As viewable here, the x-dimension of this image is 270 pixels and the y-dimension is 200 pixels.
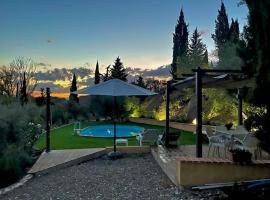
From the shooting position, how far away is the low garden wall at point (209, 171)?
738 cm

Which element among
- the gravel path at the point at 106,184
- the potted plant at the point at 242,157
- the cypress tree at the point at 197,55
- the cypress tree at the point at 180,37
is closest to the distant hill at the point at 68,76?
the cypress tree at the point at 180,37

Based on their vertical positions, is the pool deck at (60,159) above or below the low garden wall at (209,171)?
below

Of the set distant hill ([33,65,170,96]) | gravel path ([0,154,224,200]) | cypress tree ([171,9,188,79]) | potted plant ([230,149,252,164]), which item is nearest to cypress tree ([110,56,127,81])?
distant hill ([33,65,170,96])

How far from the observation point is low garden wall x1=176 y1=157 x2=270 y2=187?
7379 millimetres

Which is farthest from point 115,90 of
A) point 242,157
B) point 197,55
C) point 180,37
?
point 180,37

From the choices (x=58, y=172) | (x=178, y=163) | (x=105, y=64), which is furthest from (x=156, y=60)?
(x=178, y=163)

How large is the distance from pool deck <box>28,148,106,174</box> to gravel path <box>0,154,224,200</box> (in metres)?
0.34

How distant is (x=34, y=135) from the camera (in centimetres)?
1395

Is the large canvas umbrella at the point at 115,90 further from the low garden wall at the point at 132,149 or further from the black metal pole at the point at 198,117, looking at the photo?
the black metal pole at the point at 198,117

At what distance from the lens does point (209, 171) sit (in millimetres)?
7406

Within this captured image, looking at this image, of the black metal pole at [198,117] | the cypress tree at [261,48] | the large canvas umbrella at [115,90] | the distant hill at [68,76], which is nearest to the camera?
the cypress tree at [261,48]

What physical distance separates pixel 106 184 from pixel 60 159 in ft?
11.4

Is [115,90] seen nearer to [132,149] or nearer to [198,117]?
[132,149]

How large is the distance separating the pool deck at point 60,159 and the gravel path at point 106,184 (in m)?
0.34
